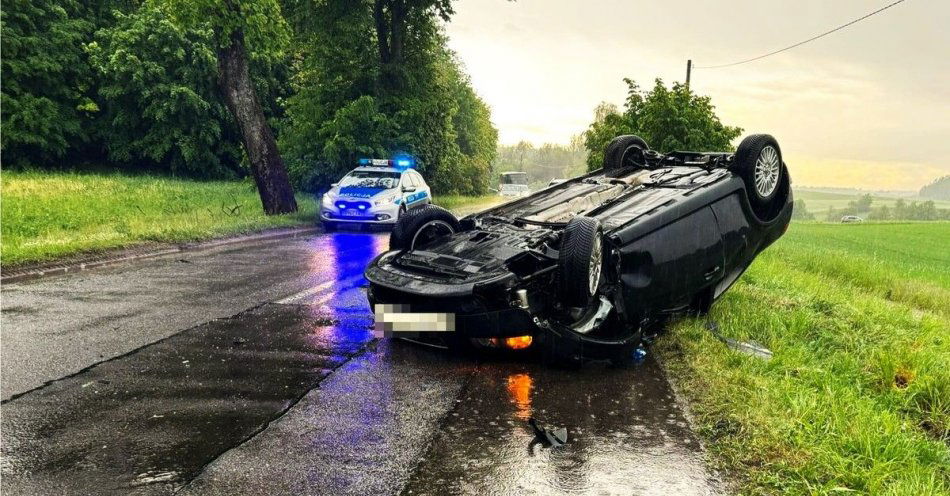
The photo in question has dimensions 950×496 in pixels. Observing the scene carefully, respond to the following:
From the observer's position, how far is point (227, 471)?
10.2 feet

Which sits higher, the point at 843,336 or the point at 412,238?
the point at 412,238

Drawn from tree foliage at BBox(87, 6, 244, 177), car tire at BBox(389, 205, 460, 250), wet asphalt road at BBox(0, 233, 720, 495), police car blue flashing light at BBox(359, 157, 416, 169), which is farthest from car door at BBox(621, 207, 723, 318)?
tree foliage at BBox(87, 6, 244, 177)

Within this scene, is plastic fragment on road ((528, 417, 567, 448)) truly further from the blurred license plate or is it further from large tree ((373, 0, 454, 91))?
large tree ((373, 0, 454, 91))

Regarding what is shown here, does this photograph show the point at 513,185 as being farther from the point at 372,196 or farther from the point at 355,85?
the point at 372,196

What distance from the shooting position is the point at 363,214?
1490 cm

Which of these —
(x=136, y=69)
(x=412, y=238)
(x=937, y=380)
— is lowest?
(x=937, y=380)

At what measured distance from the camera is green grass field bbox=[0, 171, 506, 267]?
9711 millimetres

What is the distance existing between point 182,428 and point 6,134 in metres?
30.1

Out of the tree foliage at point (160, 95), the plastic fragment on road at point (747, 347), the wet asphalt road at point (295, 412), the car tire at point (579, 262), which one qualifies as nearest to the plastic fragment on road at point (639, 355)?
the wet asphalt road at point (295, 412)

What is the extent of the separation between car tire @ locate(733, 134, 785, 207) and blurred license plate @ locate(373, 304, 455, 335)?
3.35 metres

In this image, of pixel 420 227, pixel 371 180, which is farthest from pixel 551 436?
pixel 371 180

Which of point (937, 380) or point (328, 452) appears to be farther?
point (937, 380)

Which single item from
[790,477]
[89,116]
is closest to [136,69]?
[89,116]

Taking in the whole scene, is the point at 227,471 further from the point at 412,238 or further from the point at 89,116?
the point at 89,116
